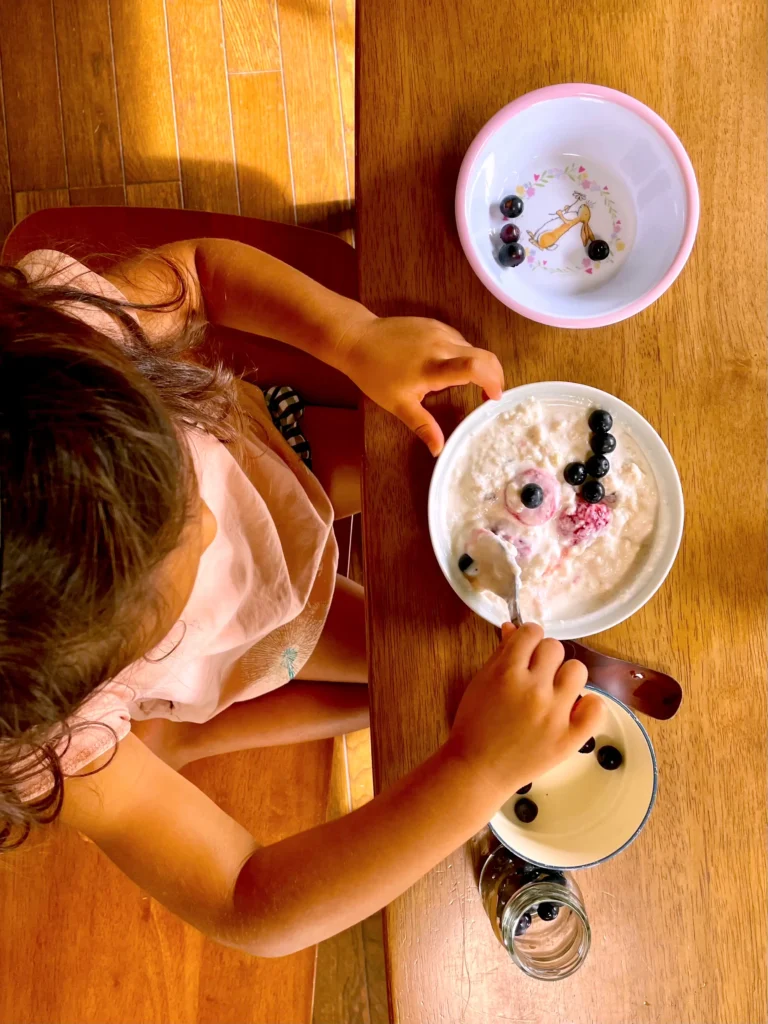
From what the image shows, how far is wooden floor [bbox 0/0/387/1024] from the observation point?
1337 millimetres

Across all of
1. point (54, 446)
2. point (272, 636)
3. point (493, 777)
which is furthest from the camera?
point (272, 636)

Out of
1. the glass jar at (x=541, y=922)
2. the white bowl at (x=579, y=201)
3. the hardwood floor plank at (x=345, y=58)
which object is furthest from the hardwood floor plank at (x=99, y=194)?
the glass jar at (x=541, y=922)

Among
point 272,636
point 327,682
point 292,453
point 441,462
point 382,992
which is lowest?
point 382,992

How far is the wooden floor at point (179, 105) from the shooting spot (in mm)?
1337

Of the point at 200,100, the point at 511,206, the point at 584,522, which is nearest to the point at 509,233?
the point at 511,206

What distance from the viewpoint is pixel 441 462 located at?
1.93ft

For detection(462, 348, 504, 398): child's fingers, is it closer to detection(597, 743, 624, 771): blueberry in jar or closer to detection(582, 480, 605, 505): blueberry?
detection(582, 480, 605, 505): blueberry

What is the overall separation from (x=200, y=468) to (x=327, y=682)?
14.1 inches

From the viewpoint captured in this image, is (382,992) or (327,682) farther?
(382,992)

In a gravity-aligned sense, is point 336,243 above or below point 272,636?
above

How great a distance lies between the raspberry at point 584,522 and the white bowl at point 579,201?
14cm

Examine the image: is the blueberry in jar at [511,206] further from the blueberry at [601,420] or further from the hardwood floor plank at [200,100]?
the hardwood floor plank at [200,100]

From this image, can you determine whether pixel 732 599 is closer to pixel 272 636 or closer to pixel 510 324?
pixel 510 324

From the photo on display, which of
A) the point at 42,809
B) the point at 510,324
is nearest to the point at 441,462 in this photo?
the point at 510,324
